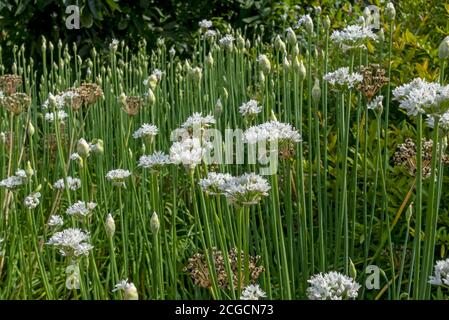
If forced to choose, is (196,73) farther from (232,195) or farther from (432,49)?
(432,49)

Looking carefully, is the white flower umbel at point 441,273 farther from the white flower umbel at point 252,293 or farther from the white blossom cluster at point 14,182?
the white blossom cluster at point 14,182

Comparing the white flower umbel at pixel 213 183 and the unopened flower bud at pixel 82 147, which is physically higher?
the unopened flower bud at pixel 82 147

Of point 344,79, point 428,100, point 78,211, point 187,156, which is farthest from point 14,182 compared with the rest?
point 428,100

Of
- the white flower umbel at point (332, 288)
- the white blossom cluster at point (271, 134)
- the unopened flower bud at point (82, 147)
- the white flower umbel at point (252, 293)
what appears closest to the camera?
the white flower umbel at point (332, 288)

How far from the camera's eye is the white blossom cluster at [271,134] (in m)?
1.35

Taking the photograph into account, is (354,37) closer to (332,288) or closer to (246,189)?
(246,189)

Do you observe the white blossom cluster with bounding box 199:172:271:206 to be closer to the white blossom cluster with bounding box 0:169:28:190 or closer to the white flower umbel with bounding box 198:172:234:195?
the white flower umbel with bounding box 198:172:234:195

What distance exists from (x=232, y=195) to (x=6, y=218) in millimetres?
1369

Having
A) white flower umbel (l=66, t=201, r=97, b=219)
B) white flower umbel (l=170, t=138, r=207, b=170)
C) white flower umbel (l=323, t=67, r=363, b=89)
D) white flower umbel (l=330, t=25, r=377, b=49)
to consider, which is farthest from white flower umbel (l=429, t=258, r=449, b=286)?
white flower umbel (l=66, t=201, r=97, b=219)

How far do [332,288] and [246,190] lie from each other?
0.78 feet

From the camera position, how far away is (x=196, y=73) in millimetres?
1955

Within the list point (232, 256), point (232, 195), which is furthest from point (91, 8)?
point (232, 195)

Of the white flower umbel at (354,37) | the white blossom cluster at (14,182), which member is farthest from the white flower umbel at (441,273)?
the white blossom cluster at (14,182)

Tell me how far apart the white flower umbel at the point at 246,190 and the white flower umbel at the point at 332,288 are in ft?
0.62
